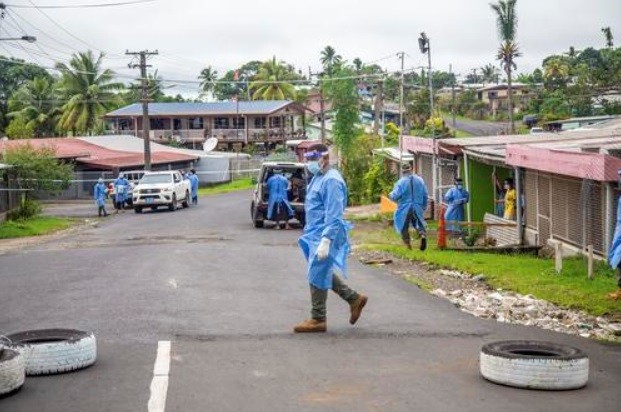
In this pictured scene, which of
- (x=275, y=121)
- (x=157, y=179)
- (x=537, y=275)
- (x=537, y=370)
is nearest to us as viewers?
(x=537, y=370)

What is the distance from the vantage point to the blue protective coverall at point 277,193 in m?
29.3

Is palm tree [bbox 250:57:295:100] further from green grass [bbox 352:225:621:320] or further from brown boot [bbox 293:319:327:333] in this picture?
brown boot [bbox 293:319:327:333]

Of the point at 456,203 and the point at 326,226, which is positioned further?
the point at 456,203

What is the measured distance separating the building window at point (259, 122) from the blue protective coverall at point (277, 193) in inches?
2246

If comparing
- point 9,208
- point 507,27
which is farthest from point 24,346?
point 507,27

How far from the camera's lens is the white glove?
32.2ft

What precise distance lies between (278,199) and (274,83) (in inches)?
2687

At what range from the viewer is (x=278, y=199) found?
96.1ft

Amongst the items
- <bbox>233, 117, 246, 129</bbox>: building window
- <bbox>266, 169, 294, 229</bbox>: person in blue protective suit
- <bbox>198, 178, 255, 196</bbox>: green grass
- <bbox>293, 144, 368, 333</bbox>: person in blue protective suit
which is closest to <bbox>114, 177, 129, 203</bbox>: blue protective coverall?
<bbox>198, 178, 255, 196</bbox>: green grass

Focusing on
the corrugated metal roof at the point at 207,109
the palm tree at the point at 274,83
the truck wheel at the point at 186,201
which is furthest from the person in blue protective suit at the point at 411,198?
the palm tree at the point at 274,83

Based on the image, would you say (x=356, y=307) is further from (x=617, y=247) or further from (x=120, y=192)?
(x=120, y=192)

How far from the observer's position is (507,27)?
2665 inches

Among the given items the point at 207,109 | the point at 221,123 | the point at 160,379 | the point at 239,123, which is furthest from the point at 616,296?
the point at 221,123

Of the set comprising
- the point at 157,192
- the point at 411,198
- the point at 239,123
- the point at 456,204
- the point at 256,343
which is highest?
the point at 239,123
